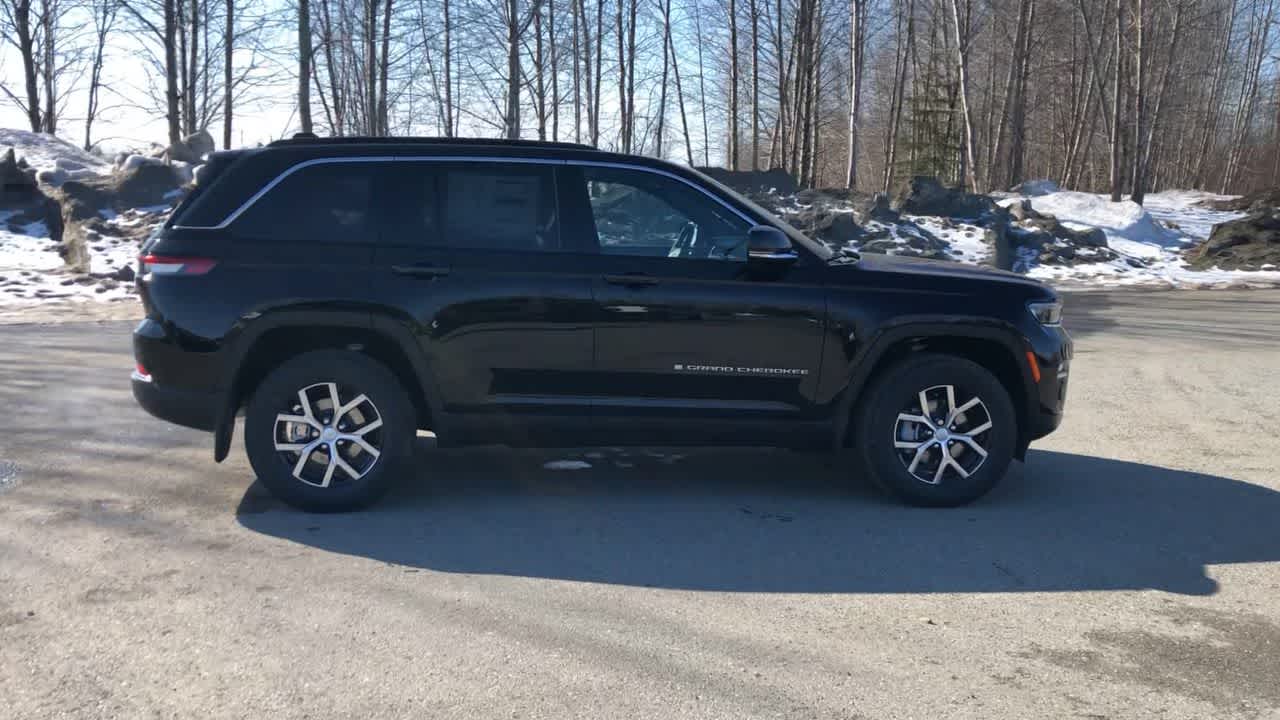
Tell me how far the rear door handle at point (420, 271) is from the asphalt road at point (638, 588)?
1226 mm

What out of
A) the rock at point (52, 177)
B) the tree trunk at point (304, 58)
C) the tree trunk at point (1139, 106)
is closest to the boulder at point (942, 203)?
the tree trunk at point (1139, 106)

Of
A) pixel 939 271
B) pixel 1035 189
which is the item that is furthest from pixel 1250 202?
pixel 939 271

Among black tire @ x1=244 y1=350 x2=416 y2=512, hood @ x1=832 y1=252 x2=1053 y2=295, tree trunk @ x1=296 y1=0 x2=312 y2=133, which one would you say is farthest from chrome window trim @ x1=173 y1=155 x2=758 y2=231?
tree trunk @ x1=296 y1=0 x2=312 y2=133

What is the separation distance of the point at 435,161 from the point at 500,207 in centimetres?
41

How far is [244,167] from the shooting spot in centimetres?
538

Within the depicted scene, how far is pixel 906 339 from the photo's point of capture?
5.46m

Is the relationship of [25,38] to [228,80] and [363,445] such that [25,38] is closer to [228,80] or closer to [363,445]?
[228,80]

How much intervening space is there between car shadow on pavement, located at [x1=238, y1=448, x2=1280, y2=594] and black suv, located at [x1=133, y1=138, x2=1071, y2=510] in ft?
1.08

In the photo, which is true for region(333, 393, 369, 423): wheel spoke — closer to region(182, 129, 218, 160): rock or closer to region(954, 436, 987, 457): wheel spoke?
region(954, 436, 987, 457): wheel spoke

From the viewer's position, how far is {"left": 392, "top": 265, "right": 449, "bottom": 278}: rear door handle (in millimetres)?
5266

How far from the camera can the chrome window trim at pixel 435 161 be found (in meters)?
5.31

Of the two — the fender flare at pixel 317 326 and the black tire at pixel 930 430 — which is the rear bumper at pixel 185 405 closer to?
the fender flare at pixel 317 326

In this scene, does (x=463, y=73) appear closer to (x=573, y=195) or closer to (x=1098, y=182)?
(x=573, y=195)

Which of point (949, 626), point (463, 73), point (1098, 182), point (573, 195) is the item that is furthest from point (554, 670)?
point (1098, 182)
